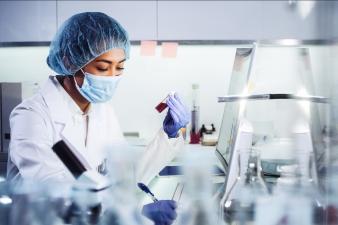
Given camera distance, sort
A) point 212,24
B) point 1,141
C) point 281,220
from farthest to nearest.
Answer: point 212,24 < point 1,141 < point 281,220

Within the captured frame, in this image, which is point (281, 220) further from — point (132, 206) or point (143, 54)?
point (143, 54)

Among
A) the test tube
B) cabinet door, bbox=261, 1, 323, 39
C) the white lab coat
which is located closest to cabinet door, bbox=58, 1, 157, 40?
cabinet door, bbox=261, 1, 323, 39

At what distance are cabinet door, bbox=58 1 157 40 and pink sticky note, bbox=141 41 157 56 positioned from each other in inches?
1.8

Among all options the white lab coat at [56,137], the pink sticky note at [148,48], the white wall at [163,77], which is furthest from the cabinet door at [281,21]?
the white lab coat at [56,137]

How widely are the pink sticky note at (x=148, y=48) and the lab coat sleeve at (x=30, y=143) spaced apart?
1.38 metres

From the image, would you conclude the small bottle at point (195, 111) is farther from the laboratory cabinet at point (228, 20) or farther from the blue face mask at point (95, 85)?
the blue face mask at point (95, 85)

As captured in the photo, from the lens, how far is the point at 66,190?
564mm

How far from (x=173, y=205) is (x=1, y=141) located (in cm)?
91

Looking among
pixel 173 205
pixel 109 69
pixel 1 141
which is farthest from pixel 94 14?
pixel 173 205

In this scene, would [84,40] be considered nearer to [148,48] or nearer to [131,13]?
[148,48]

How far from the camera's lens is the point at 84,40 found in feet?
3.66

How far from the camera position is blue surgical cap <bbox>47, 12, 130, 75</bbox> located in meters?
1.11

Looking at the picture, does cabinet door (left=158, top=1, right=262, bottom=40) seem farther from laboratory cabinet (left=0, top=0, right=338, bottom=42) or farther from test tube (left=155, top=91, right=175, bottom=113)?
test tube (left=155, top=91, right=175, bottom=113)

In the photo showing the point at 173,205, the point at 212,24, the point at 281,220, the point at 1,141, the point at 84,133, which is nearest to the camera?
the point at 281,220
